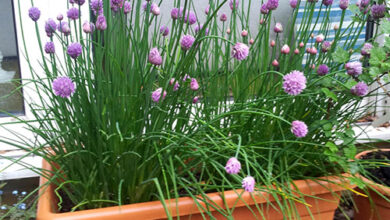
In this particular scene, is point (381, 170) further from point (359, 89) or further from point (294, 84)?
point (294, 84)

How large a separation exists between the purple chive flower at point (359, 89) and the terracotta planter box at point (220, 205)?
0.71 feet

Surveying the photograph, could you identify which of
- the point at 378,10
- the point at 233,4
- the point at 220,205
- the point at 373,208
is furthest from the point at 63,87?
the point at 373,208

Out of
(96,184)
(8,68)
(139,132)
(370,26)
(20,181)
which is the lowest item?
(20,181)

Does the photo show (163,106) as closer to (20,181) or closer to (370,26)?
(20,181)

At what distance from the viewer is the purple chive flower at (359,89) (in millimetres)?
959

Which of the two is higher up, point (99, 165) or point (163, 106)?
point (163, 106)

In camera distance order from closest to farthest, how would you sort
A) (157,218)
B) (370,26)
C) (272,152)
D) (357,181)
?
(157,218)
(357,181)
(272,152)
(370,26)

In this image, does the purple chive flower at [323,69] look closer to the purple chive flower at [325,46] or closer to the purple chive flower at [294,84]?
the purple chive flower at [325,46]

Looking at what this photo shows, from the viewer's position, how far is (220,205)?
2.97ft

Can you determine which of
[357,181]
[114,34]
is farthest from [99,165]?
[357,181]

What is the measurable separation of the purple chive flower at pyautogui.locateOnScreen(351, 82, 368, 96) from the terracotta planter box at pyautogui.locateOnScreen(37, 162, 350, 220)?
0.22m

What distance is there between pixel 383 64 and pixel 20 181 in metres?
1.17

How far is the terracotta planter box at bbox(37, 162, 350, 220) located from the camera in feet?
2.71

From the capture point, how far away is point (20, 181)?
1425 millimetres
